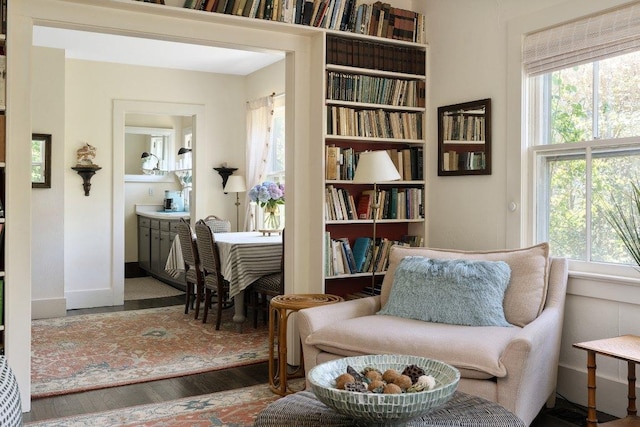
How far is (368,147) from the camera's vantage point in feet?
14.0

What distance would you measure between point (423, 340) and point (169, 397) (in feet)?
5.11

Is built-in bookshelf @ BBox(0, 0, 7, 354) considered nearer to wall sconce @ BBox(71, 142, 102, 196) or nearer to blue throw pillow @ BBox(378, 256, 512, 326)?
blue throw pillow @ BBox(378, 256, 512, 326)

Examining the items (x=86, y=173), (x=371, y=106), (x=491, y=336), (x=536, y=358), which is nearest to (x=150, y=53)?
(x=86, y=173)

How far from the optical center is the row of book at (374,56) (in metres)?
3.94

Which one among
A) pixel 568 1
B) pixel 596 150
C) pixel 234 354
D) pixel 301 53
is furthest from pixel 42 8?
pixel 596 150

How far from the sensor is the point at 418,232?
14.4ft

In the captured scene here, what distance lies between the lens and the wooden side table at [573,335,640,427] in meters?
2.51

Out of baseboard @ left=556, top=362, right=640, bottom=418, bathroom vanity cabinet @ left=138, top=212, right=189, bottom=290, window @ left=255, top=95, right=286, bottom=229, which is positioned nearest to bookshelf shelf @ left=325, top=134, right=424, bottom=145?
baseboard @ left=556, top=362, right=640, bottom=418

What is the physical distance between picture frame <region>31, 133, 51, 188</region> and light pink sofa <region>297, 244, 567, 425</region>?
3581mm

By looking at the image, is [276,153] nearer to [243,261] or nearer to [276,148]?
[276,148]

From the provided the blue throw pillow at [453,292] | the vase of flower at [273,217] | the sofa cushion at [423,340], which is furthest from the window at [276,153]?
the sofa cushion at [423,340]

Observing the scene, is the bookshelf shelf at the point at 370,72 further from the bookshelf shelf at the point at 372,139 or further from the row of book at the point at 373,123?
the bookshelf shelf at the point at 372,139

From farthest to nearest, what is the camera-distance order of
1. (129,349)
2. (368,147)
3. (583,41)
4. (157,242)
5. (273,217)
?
(157,242), (273,217), (129,349), (368,147), (583,41)

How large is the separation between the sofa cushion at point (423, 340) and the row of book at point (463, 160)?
1.24m
